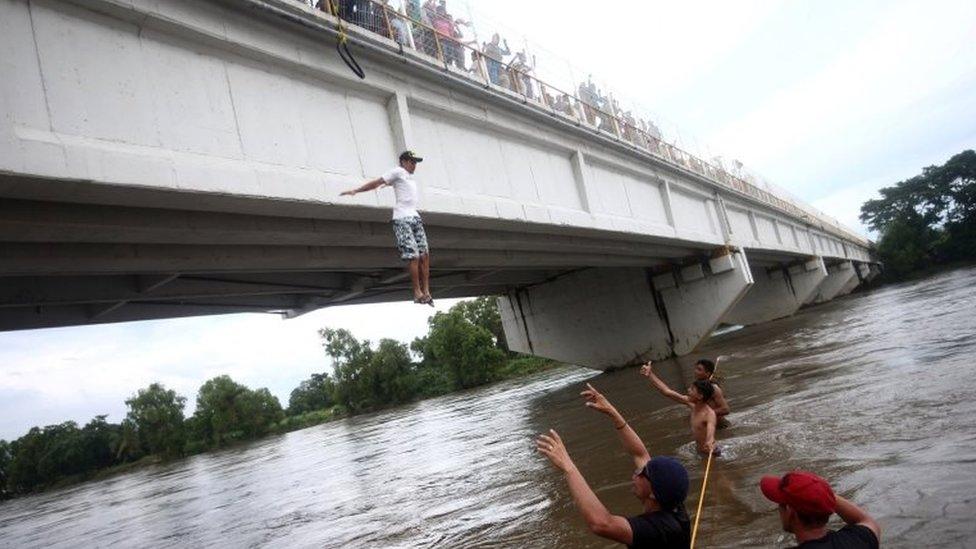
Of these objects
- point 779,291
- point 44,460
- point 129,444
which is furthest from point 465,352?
point 44,460

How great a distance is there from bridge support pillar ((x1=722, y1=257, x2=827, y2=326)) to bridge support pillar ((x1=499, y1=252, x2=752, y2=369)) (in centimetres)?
1923

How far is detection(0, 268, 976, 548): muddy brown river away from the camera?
406 cm

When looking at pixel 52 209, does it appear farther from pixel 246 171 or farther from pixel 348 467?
pixel 348 467

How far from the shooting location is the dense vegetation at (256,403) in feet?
164

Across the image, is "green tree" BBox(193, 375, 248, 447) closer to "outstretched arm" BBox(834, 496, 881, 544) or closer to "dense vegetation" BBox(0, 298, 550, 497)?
"dense vegetation" BBox(0, 298, 550, 497)

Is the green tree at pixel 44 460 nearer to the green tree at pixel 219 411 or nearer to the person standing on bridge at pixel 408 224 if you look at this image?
the green tree at pixel 219 411

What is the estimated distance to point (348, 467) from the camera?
1320cm

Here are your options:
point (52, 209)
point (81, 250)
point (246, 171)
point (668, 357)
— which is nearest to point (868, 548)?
point (246, 171)

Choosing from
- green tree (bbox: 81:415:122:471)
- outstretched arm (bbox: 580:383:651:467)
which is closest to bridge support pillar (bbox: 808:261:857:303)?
outstretched arm (bbox: 580:383:651:467)

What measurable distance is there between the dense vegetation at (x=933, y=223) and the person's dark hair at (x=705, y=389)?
6294 centimetres

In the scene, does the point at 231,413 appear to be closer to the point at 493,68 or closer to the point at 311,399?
the point at 311,399

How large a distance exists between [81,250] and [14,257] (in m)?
0.69

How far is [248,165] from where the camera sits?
6473mm

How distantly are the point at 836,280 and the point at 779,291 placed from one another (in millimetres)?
17329
